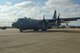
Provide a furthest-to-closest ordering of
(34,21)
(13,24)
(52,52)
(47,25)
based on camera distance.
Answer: (47,25) < (34,21) < (13,24) < (52,52)

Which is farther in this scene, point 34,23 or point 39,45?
point 34,23

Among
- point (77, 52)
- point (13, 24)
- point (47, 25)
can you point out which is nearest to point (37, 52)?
point (77, 52)

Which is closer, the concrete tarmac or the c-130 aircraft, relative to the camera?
the concrete tarmac

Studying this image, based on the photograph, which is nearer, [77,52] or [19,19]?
[77,52]

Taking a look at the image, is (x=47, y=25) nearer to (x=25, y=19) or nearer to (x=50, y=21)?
(x=50, y=21)

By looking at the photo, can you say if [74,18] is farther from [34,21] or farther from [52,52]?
[52,52]

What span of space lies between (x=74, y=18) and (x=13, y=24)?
18.6 m

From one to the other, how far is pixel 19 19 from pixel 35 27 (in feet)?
17.7

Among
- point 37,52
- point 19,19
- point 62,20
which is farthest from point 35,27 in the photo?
point 37,52

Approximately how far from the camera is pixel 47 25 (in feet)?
154

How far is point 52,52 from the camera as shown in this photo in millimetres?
9445

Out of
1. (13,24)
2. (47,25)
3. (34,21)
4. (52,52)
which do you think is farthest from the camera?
(47,25)

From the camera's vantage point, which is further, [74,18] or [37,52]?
[74,18]

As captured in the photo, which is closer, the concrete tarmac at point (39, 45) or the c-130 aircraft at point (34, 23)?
the concrete tarmac at point (39, 45)
